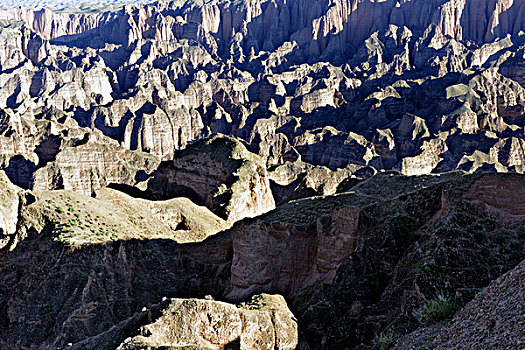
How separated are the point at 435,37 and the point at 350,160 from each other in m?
86.7

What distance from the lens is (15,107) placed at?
145 metres

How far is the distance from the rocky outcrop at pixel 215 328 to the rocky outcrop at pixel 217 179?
2178cm

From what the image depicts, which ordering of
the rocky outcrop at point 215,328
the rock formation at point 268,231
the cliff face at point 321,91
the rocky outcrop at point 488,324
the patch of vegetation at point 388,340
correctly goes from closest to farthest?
the rocky outcrop at point 488,324 < the patch of vegetation at point 388,340 < the rocky outcrop at point 215,328 < the rock formation at point 268,231 < the cliff face at point 321,91

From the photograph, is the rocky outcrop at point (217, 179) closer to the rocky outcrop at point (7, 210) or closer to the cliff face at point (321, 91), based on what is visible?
the rocky outcrop at point (7, 210)

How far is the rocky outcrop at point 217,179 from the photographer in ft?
139

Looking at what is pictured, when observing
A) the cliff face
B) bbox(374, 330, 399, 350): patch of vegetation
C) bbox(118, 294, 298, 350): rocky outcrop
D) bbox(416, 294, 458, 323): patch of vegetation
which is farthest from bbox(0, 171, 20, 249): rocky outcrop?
the cliff face

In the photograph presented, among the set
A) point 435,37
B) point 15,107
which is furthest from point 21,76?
point 435,37

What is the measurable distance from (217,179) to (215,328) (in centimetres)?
2674

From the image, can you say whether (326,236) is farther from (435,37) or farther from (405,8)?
(405,8)

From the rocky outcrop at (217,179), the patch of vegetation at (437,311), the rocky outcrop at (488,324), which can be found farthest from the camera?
the rocky outcrop at (217,179)

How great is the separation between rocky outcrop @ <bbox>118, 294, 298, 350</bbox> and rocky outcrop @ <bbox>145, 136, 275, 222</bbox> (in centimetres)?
2178

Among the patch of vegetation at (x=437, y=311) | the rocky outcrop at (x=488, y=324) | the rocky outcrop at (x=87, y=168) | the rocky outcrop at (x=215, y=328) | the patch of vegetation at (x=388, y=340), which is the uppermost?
the rocky outcrop at (x=488, y=324)

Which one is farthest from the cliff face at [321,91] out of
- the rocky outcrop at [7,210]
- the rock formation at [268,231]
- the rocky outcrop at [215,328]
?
the rocky outcrop at [215,328]

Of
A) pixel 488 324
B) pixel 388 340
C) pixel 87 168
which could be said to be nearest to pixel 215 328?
pixel 388 340
